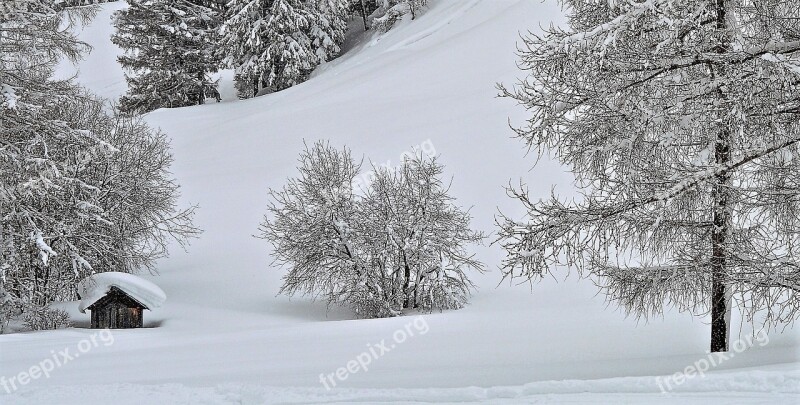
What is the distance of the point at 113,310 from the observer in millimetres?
15156

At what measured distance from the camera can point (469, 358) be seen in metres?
9.39

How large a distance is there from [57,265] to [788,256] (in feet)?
48.9

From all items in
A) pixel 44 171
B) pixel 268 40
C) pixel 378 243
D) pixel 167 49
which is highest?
pixel 268 40

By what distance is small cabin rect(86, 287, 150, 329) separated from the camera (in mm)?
15078

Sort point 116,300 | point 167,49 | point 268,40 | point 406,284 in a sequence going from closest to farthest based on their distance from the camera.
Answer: point 116,300 < point 406,284 < point 167,49 < point 268,40

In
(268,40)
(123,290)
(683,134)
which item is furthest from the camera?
(268,40)

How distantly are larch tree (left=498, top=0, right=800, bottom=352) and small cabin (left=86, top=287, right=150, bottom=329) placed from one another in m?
10.8

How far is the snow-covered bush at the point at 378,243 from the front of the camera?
16094 millimetres
